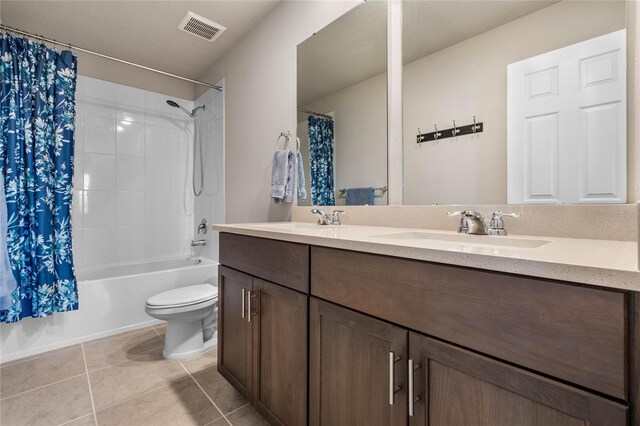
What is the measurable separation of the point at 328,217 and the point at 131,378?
58.0 inches

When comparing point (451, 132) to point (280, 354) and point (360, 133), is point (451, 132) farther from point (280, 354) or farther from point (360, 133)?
point (280, 354)

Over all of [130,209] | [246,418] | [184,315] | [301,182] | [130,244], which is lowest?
[246,418]

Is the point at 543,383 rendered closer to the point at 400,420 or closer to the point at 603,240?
the point at 400,420

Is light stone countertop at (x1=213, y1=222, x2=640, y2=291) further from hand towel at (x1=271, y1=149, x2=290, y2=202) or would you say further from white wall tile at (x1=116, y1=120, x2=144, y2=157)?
white wall tile at (x1=116, y1=120, x2=144, y2=157)

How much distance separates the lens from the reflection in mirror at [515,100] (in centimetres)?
90

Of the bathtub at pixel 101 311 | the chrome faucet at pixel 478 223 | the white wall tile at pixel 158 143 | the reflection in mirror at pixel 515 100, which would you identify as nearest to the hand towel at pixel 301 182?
the reflection in mirror at pixel 515 100

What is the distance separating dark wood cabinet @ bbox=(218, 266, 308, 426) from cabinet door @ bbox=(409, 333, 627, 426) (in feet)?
1.44

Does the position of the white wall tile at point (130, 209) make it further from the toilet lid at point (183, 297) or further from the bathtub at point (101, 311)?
the toilet lid at point (183, 297)

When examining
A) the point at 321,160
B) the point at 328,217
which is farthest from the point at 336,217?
the point at 321,160

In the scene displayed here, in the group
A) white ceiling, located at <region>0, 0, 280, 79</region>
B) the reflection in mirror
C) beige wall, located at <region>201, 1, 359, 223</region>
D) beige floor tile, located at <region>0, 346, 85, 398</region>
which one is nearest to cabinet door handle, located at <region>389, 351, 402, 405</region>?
the reflection in mirror

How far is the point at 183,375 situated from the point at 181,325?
1.06 feet

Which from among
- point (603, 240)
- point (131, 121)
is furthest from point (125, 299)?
point (603, 240)

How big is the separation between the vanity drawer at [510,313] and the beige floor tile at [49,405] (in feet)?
5.23

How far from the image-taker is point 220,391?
5.28 ft
